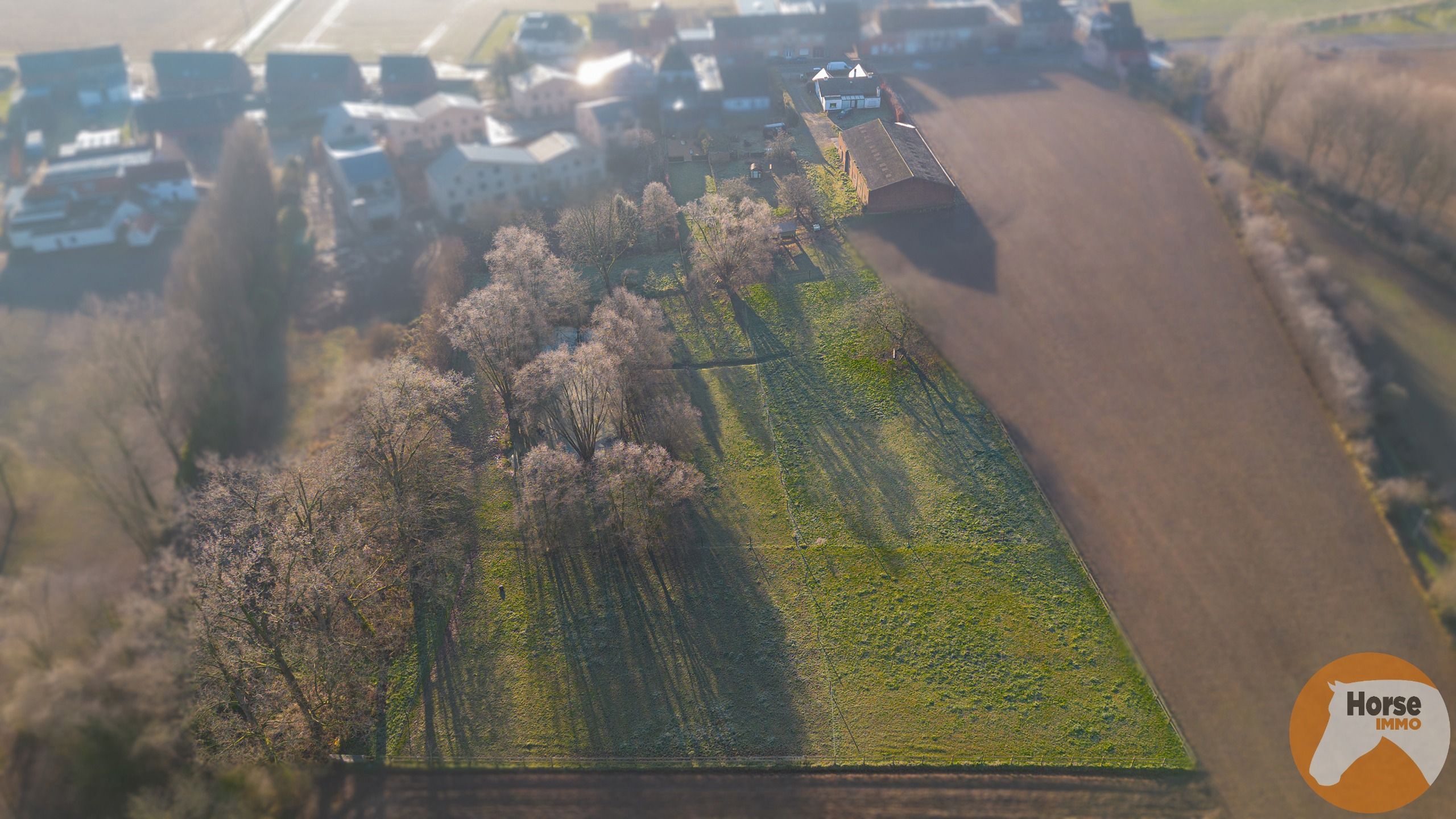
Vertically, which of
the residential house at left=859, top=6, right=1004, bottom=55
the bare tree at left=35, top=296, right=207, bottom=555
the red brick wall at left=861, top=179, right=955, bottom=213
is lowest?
the bare tree at left=35, top=296, right=207, bottom=555

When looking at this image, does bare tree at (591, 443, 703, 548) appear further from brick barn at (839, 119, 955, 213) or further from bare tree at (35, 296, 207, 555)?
bare tree at (35, 296, 207, 555)

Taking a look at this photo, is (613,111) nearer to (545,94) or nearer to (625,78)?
(625,78)

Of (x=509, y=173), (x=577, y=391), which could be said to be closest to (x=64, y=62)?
(x=509, y=173)

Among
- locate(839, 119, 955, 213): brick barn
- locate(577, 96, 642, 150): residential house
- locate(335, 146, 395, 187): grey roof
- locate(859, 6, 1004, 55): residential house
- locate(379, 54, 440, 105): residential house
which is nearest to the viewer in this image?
locate(839, 119, 955, 213): brick barn

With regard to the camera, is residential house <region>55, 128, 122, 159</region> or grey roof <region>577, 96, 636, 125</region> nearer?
grey roof <region>577, 96, 636, 125</region>

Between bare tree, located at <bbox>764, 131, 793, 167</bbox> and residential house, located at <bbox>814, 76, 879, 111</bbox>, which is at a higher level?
residential house, located at <bbox>814, 76, 879, 111</bbox>

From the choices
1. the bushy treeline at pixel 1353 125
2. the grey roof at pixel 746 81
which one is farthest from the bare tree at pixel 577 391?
the bushy treeline at pixel 1353 125

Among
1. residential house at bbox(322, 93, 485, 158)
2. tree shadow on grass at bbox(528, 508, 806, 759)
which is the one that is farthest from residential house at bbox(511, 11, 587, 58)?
tree shadow on grass at bbox(528, 508, 806, 759)
